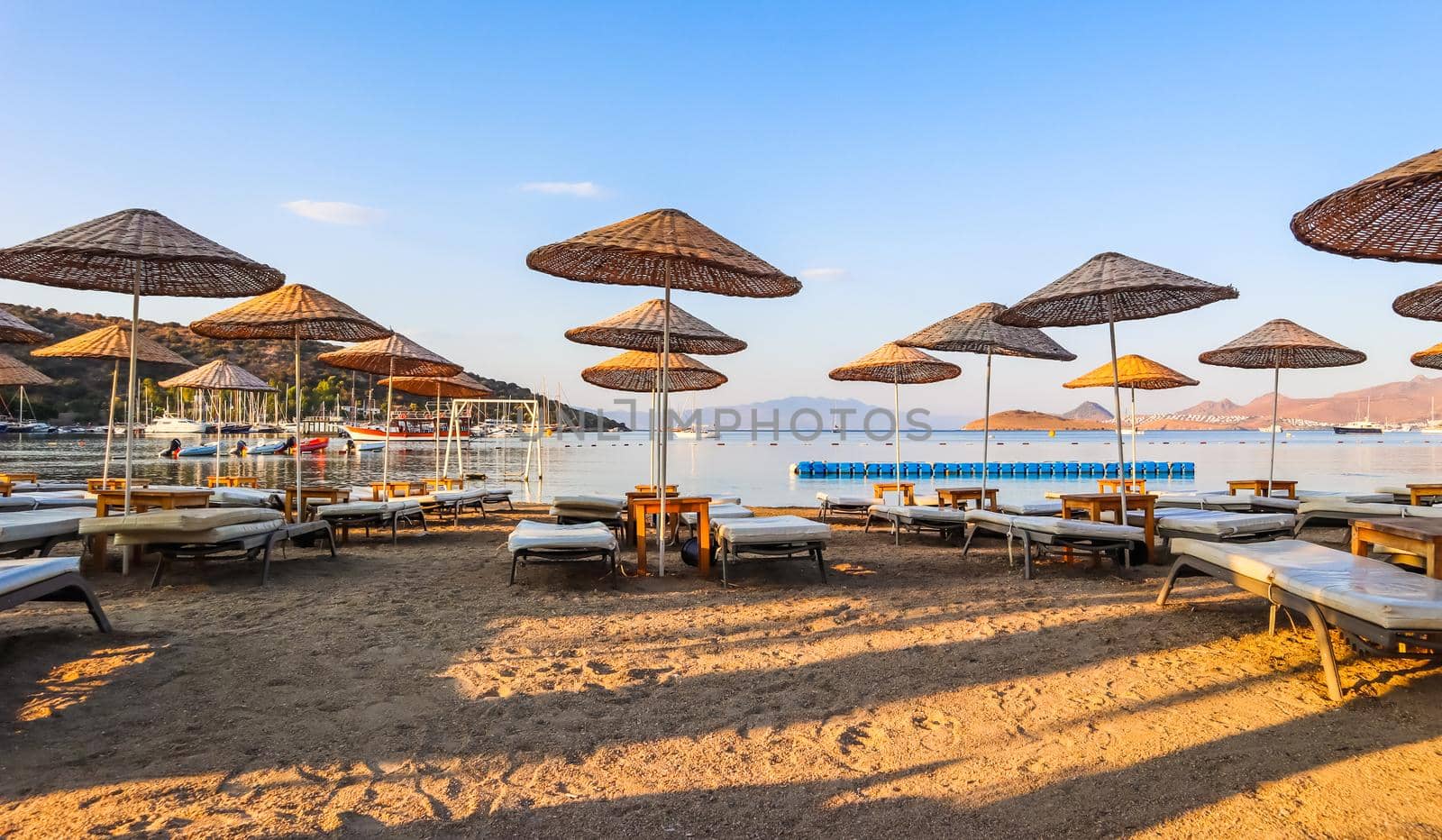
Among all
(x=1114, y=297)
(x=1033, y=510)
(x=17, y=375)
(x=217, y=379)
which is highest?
(x=1114, y=297)

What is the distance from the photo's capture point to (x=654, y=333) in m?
7.58

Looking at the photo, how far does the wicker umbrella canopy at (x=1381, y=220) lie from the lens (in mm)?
3285

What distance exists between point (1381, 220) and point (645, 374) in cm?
754

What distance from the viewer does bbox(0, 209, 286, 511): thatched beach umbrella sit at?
14.7 ft

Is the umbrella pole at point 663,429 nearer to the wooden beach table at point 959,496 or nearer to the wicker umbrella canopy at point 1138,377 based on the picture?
the wooden beach table at point 959,496

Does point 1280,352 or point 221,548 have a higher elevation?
point 1280,352

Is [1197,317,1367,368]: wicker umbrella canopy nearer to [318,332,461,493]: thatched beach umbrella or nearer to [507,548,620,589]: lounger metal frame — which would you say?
[507,548,620,589]: lounger metal frame

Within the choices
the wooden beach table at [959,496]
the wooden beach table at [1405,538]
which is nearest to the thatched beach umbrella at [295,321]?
the wooden beach table at [959,496]

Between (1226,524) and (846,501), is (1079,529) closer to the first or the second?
(1226,524)

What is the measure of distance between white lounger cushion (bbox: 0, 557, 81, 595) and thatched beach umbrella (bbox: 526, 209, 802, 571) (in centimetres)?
304

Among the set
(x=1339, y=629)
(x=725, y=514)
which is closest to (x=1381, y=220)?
(x=1339, y=629)

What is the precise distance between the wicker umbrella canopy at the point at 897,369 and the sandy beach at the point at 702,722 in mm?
5063

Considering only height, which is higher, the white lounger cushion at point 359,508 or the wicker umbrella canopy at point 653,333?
the wicker umbrella canopy at point 653,333

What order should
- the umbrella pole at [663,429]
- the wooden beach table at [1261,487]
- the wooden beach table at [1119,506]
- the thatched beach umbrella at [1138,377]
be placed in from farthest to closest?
the thatched beach umbrella at [1138,377], the wooden beach table at [1261,487], the wooden beach table at [1119,506], the umbrella pole at [663,429]
